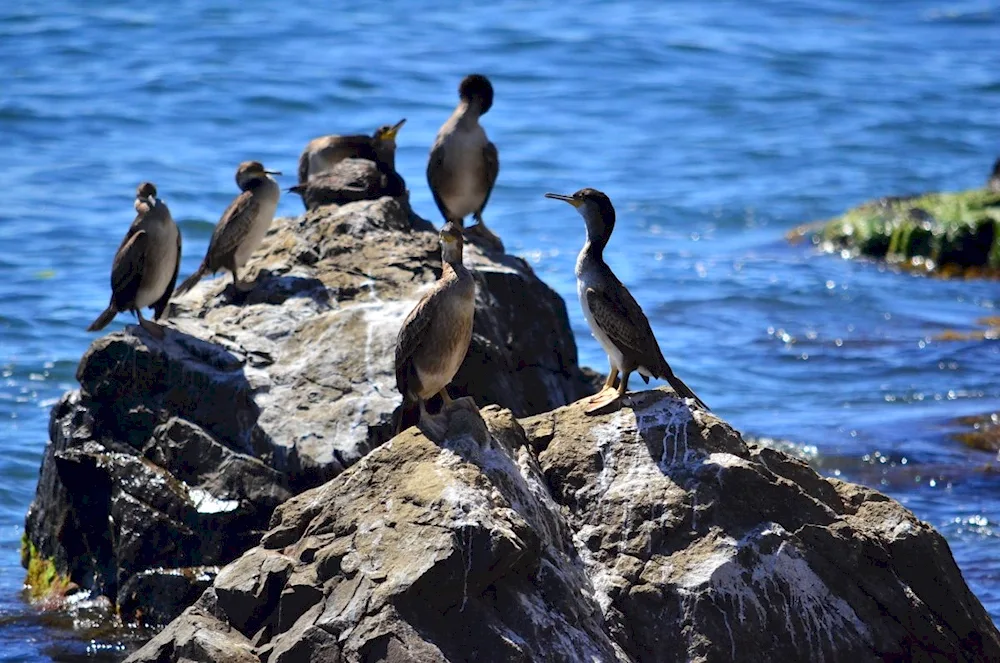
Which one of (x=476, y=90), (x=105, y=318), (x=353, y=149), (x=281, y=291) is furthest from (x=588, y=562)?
(x=353, y=149)

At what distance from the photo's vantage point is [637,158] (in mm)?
24391

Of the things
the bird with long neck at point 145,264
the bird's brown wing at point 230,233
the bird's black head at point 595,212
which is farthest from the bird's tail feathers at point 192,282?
the bird's black head at point 595,212

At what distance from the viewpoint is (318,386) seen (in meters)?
8.59

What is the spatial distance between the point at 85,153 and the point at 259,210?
12888mm

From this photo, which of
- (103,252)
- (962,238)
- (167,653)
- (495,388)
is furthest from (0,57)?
(167,653)

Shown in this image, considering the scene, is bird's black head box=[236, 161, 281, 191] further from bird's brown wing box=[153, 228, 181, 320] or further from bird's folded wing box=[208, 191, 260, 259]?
bird's brown wing box=[153, 228, 181, 320]

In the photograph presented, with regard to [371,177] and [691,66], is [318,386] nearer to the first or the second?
[371,177]

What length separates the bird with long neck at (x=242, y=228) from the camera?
33.1 feet

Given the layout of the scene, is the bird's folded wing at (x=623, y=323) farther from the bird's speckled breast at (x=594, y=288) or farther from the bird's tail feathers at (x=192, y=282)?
the bird's tail feathers at (x=192, y=282)

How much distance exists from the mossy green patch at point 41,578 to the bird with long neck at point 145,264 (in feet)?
4.74

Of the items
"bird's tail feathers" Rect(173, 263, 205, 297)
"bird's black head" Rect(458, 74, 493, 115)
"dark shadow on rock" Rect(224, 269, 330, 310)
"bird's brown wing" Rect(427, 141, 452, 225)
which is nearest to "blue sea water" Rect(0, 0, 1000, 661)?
"bird's tail feathers" Rect(173, 263, 205, 297)

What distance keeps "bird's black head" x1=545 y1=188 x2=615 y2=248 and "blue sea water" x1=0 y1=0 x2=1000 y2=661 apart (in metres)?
3.45

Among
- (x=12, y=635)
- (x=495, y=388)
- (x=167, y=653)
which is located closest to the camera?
(x=167, y=653)

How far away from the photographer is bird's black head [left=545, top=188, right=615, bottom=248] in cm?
773
